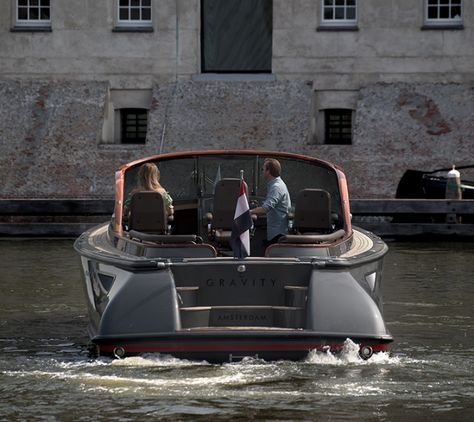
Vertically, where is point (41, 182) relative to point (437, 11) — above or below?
below

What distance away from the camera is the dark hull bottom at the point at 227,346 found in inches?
531

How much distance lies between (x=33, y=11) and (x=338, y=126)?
A: 24.0ft

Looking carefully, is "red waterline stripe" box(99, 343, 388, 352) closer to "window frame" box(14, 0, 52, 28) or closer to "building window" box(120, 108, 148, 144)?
"building window" box(120, 108, 148, 144)

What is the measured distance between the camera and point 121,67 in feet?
123

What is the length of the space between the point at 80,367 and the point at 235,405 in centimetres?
210

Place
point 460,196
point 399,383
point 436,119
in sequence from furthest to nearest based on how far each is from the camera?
point 436,119, point 460,196, point 399,383

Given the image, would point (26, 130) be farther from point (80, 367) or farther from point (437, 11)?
point (80, 367)

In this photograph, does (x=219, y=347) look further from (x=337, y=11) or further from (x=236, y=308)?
(x=337, y=11)

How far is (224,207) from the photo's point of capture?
15.9 metres

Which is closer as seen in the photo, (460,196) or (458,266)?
(458,266)

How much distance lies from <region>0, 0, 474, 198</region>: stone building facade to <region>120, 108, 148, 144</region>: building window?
31mm

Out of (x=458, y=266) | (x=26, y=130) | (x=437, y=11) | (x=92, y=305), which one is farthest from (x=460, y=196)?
(x=92, y=305)

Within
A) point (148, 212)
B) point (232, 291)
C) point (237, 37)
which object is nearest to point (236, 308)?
point (232, 291)

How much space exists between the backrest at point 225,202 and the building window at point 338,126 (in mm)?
21534
